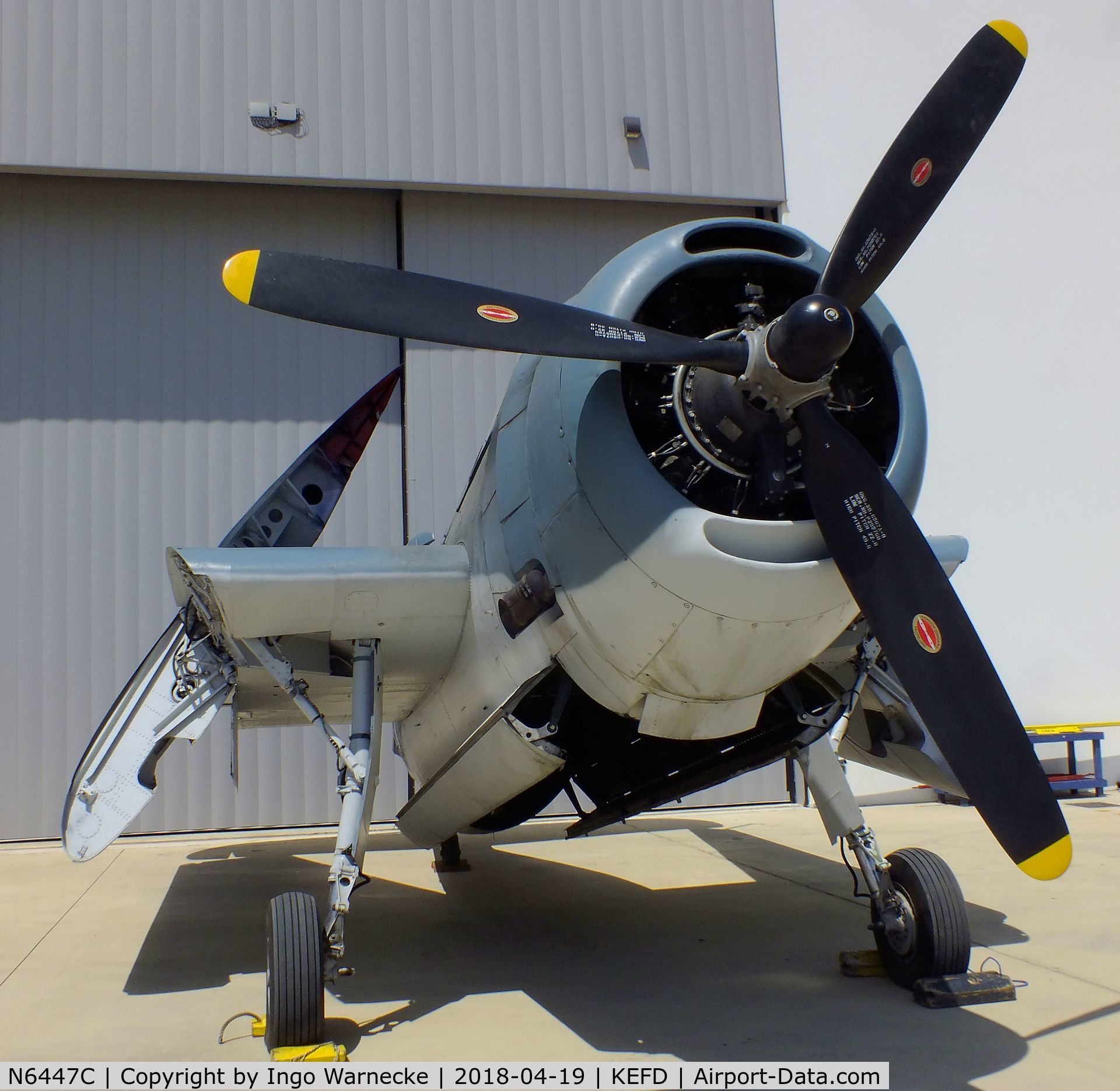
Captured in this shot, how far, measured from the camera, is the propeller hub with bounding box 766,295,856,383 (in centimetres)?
346

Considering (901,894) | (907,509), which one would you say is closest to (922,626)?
(907,509)

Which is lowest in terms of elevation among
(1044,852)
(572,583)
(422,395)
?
(1044,852)

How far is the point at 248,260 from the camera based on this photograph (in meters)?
3.45

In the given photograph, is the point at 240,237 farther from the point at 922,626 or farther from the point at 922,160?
the point at 922,626

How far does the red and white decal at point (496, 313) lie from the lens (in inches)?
144

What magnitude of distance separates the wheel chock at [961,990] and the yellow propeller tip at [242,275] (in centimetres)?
401

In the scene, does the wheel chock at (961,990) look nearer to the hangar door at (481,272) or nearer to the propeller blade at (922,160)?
the propeller blade at (922,160)

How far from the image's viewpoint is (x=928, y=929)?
15.3 feet

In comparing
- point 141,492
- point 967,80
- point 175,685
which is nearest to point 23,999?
point 175,685

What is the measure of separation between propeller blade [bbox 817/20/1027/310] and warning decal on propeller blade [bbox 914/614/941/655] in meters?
1.19

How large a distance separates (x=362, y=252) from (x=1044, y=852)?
1032 centimetres

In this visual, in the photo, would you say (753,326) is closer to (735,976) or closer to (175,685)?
(735,976)

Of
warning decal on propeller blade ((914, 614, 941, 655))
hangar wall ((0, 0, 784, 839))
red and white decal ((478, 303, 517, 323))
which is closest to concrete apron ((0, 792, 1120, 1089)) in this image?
warning decal on propeller blade ((914, 614, 941, 655))

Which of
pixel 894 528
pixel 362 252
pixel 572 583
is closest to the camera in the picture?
pixel 894 528
